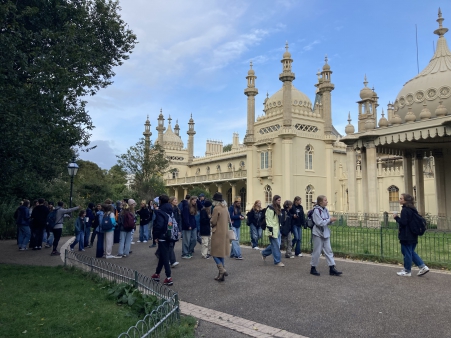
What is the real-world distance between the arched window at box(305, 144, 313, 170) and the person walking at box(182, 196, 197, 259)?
2117cm

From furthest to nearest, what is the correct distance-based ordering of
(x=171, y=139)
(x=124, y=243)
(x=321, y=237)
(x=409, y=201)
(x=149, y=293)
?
(x=171, y=139), (x=124, y=243), (x=321, y=237), (x=409, y=201), (x=149, y=293)

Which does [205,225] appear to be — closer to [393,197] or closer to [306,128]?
[306,128]

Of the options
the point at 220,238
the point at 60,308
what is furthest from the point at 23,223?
the point at 220,238

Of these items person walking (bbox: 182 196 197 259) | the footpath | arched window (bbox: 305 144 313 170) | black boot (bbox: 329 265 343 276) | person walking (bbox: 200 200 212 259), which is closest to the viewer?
the footpath

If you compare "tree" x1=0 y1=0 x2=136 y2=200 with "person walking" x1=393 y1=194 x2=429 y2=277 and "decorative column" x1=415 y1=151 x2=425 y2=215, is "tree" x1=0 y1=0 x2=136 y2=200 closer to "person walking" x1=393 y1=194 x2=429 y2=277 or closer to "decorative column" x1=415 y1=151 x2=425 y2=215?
"person walking" x1=393 y1=194 x2=429 y2=277

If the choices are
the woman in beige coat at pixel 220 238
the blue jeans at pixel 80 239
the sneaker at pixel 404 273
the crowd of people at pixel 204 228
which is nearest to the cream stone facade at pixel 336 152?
the crowd of people at pixel 204 228

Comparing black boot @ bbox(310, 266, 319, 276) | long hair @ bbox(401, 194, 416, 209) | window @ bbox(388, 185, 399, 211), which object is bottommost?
black boot @ bbox(310, 266, 319, 276)

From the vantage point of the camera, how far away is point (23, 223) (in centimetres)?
1184

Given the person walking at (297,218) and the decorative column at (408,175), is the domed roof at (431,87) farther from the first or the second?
the person walking at (297,218)

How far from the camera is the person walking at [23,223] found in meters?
11.8

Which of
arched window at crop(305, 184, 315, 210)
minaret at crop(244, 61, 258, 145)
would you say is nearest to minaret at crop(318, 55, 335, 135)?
arched window at crop(305, 184, 315, 210)

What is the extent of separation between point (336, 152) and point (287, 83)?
10656mm

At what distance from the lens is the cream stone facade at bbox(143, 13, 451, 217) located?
645 inches

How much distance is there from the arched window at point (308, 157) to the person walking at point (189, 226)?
21167 mm
